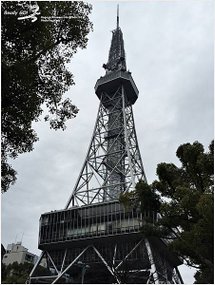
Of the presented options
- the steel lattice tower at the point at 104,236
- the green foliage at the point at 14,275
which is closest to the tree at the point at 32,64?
the green foliage at the point at 14,275

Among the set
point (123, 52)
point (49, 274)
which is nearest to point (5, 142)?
point (49, 274)

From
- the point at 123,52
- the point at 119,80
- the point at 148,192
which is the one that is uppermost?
the point at 123,52

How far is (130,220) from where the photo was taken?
43.5m

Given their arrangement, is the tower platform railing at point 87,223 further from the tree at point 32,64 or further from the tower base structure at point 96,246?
the tree at point 32,64

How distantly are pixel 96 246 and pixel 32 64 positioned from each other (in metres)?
40.3

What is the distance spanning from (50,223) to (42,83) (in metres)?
41.8

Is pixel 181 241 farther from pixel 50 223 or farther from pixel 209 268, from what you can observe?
pixel 50 223

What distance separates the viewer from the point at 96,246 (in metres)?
45.8

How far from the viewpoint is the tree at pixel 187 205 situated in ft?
38.2

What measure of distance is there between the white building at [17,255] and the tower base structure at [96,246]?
81.1ft

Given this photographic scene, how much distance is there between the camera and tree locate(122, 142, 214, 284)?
11656mm

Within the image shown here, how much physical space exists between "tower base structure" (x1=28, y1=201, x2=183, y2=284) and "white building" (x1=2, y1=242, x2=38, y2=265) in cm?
2471

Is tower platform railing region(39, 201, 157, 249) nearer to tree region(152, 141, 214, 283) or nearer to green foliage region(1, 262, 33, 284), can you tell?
green foliage region(1, 262, 33, 284)

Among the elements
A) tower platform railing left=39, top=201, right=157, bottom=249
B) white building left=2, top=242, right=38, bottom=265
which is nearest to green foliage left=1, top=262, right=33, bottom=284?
tower platform railing left=39, top=201, right=157, bottom=249
